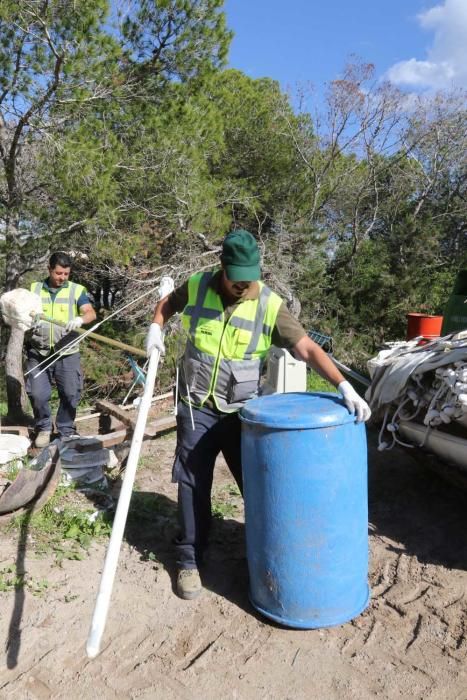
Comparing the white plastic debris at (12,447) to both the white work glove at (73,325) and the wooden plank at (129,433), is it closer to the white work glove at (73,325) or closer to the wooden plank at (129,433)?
the wooden plank at (129,433)

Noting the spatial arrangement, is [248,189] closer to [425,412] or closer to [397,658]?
[425,412]

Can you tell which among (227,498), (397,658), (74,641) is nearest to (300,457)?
(397,658)

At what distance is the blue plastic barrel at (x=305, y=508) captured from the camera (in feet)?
8.75

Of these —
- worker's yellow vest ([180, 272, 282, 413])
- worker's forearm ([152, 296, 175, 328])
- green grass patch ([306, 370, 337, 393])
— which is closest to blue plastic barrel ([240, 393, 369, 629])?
worker's yellow vest ([180, 272, 282, 413])

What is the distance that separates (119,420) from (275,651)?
139 inches

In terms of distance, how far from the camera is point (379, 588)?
3.20 metres

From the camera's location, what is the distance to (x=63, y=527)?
12.6 feet

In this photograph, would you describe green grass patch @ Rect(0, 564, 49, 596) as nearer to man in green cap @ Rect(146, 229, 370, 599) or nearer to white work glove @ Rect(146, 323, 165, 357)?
man in green cap @ Rect(146, 229, 370, 599)

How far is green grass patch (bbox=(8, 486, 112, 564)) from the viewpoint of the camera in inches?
141

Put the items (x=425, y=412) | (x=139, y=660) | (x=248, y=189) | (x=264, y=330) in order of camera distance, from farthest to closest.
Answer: (x=248, y=189)
(x=425, y=412)
(x=264, y=330)
(x=139, y=660)

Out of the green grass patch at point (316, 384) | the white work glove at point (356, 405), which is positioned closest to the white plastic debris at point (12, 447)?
the white work glove at point (356, 405)

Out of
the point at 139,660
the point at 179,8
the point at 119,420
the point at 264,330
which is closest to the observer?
the point at 139,660

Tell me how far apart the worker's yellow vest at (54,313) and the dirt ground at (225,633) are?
1.96 meters

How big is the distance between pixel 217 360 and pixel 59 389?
2.72 meters
